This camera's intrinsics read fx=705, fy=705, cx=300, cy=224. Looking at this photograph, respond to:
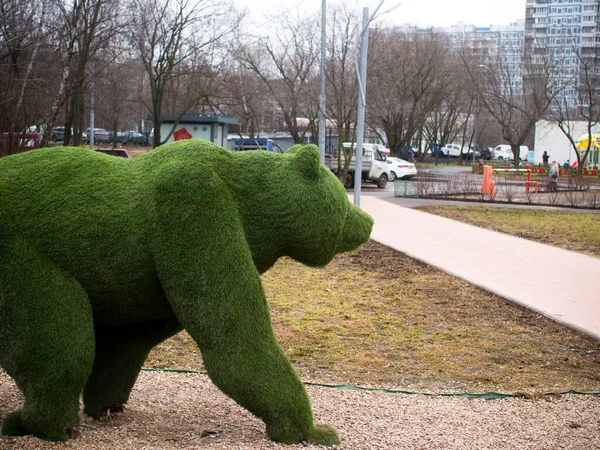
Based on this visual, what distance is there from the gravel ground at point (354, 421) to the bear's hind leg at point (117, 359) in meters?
0.14

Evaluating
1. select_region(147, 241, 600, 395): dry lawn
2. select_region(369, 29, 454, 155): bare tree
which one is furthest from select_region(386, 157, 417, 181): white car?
select_region(147, 241, 600, 395): dry lawn

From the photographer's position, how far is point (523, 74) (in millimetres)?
55812

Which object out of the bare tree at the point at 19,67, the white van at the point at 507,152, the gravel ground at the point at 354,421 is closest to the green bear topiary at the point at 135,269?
the gravel ground at the point at 354,421

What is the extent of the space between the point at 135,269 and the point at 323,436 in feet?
4.86

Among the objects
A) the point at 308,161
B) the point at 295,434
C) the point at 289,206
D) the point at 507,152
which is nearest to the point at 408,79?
the point at 507,152

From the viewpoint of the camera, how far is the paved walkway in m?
9.11

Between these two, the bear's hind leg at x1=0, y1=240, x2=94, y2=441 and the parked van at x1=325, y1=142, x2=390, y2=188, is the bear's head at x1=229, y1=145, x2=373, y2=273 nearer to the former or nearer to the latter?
the bear's hind leg at x1=0, y1=240, x2=94, y2=441

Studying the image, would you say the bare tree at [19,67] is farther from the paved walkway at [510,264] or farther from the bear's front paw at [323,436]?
the bear's front paw at [323,436]

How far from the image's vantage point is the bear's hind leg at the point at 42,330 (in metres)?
3.80

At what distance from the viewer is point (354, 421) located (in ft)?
16.4

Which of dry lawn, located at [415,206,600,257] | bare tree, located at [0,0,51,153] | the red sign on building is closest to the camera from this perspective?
bare tree, located at [0,0,51,153]

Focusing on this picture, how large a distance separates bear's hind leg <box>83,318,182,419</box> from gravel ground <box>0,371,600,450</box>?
14cm

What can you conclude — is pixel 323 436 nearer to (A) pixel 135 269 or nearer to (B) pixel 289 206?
(B) pixel 289 206

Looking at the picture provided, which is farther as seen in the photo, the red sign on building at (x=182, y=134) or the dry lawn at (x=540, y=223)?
the red sign on building at (x=182, y=134)
